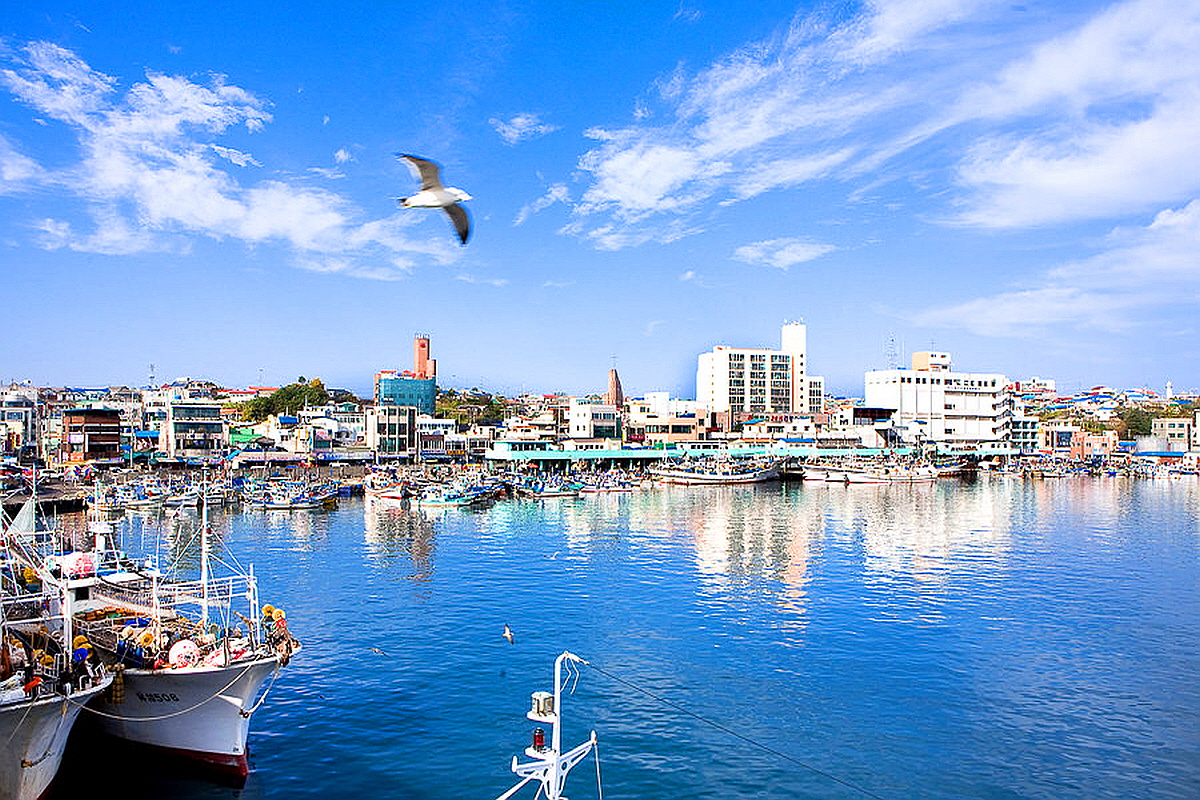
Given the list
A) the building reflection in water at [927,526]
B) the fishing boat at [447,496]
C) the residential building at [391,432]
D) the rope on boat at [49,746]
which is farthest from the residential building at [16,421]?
the rope on boat at [49,746]

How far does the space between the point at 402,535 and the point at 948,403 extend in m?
87.7

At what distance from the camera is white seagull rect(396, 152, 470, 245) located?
42.4 feet

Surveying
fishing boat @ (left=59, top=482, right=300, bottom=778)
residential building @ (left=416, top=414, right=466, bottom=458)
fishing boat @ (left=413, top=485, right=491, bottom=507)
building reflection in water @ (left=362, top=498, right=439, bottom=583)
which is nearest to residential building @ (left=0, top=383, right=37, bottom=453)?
residential building @ (left=416, top=414, right=466, bottom=458)

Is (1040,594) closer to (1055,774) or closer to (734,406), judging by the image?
(1055,774)

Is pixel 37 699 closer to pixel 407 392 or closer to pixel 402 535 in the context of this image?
pixel 402 535

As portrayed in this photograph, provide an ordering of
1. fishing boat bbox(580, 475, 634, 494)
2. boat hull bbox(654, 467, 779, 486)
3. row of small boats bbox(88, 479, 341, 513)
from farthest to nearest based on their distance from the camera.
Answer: boat hull bbox(654, 467, 779, 486), fishing boat bbox(580, 475, 634, 494), row of small boats bbox(88, 479, 341, 513)

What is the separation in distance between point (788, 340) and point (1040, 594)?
333ft

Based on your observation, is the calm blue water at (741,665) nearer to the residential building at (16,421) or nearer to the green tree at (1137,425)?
the residential building at (16,421)

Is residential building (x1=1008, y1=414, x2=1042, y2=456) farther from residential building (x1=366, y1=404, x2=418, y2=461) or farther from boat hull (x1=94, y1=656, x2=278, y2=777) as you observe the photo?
boat hull (x1=94, y1=656, x2=278, y2=777)

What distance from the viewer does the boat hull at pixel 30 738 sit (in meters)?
11.7

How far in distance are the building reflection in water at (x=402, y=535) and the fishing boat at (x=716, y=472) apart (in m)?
29.5

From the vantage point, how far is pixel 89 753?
14.7m

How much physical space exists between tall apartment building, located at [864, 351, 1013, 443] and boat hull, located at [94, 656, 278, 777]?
10412 cm

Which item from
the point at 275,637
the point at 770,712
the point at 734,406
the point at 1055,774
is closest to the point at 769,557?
the point at 770,712
